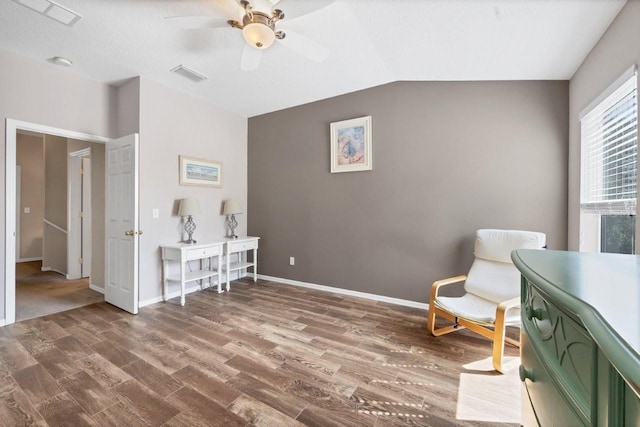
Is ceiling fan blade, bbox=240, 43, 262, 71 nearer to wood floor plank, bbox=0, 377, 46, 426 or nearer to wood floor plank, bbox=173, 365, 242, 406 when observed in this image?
wood floor plank, bbox=173, 365, 242, 406

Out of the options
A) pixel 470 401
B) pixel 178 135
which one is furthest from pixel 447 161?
pixel 178 135

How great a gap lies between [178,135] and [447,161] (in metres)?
3.40

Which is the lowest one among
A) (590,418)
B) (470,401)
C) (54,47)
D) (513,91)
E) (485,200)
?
(470,401)

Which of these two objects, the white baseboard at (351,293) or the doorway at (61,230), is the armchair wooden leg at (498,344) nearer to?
the white baseboard at (351,293)

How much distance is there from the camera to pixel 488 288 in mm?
2488

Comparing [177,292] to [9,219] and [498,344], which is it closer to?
[9,219]

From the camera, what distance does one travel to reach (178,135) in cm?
355

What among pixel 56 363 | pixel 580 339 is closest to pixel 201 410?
pixel 56 363

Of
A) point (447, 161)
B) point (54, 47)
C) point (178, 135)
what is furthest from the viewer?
point (178, 135)

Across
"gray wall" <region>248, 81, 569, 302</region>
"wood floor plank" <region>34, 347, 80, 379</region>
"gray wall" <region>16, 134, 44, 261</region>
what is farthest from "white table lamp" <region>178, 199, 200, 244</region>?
"gray wall" <region>16, 134, 44, 261</region>

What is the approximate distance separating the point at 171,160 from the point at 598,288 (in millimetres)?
3940

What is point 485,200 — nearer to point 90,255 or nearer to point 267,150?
point 267,150

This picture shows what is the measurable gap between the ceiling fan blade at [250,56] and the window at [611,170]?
2.52 metres

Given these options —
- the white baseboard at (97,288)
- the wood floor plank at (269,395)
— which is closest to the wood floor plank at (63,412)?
the wood floor plank at (269,395)
